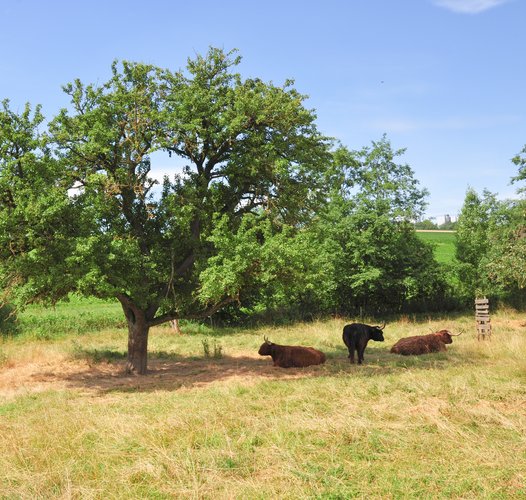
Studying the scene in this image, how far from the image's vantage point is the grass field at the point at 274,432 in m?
6.30

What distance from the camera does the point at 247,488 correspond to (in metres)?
6.16

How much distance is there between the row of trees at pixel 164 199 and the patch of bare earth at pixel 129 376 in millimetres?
1277

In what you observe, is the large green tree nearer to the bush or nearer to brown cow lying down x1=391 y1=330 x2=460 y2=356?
brown cow lying down x1=391 y1=330 x2=460 y2=356

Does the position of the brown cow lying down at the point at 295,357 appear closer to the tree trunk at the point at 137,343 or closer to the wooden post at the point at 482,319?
the tree trunk at the point at 137,343

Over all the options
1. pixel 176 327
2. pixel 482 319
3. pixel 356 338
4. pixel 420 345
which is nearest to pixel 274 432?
pixel 356 338

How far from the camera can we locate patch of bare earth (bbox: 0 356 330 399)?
14531 millimetres

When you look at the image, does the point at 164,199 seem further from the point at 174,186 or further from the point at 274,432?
the point at 274,432

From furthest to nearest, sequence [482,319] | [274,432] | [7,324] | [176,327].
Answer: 1. [176,327]
2. [7,324]
3. [482,319]
4. [274,432]

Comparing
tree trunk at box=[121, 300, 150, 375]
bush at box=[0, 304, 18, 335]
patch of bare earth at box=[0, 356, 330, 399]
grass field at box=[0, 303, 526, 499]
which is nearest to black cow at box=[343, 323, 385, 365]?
grass field at box=[0, 303, 526, 499]

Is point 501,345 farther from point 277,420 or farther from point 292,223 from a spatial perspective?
point 277,420

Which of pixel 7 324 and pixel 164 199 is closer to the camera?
pixel 164 199

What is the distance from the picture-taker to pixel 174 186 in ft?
54.0

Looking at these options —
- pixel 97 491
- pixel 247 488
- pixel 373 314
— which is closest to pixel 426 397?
pixel 247 488

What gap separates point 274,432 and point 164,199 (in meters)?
9.29
